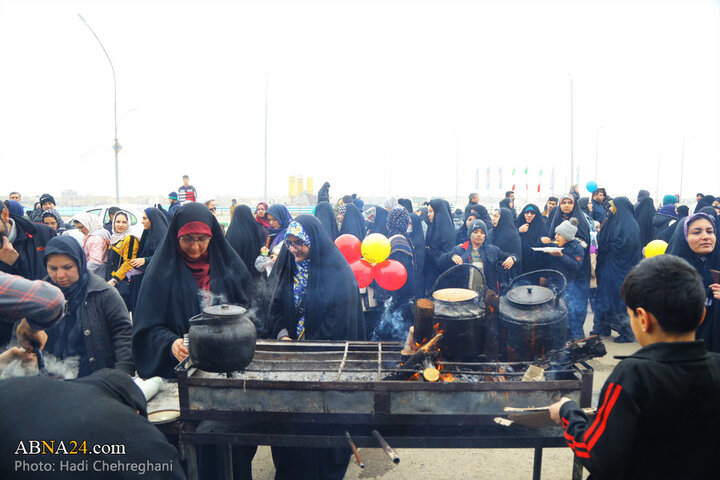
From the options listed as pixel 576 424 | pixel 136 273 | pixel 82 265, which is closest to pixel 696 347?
pixel 576 424

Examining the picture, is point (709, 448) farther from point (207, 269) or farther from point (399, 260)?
point (399, 260)

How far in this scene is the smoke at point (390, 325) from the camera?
17.9 feet

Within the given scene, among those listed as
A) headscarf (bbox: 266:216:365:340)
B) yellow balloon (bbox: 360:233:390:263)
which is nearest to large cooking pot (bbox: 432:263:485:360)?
headscarf (bbox: 266:216:365:340)

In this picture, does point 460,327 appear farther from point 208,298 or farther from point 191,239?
point 191,239

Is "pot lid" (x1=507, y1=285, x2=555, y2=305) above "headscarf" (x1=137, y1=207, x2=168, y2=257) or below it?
below

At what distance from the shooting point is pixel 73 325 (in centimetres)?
304

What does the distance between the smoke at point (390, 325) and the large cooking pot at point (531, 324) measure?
7.75ft

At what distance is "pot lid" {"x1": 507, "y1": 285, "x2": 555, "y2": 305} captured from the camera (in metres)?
2.95

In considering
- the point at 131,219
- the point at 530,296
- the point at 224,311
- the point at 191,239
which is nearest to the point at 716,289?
the point at 530,296

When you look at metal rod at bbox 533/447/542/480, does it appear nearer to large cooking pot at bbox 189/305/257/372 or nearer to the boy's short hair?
the boy's short hair

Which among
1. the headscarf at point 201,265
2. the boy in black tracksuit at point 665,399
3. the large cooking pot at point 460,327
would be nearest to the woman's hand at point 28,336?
the headscarf at point 201,265

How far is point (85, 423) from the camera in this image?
1.23 m

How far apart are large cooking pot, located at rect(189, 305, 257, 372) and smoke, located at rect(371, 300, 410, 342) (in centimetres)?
299

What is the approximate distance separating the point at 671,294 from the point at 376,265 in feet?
12.5
